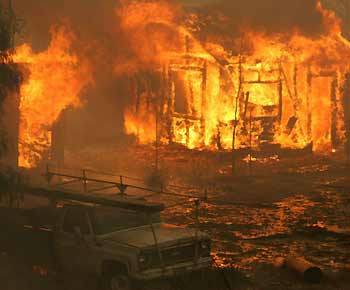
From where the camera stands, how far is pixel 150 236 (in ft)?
32.9

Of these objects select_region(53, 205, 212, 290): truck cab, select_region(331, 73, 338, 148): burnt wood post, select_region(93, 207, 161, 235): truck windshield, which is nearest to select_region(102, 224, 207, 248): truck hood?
select_region(53, 205, 212, 290): truck cab

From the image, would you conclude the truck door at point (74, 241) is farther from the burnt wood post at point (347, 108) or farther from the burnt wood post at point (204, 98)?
the burnt wood post at point (347, 108)

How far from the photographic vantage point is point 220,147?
97.0 feet

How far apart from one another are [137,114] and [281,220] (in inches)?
580

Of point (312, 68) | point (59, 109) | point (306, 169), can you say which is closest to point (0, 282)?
point (59, 109)

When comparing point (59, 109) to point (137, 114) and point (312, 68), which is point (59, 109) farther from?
point (312, 68)

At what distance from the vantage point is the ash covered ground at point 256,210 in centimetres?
1158

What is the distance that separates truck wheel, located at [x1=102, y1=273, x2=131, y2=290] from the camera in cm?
967

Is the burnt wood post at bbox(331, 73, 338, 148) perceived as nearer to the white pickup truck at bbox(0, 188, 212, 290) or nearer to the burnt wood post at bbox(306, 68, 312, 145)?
the burnt wood post at bbox(306, 68, 312, 145)

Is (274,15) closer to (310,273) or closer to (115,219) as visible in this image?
(310,273)

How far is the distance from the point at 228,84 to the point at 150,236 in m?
20.3

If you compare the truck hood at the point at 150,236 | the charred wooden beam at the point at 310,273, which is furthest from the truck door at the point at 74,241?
the charred wooden beam at the point at 310,273

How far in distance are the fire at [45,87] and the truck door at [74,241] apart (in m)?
12.4

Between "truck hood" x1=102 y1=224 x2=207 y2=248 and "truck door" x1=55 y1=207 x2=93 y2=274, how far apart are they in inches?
16.4
